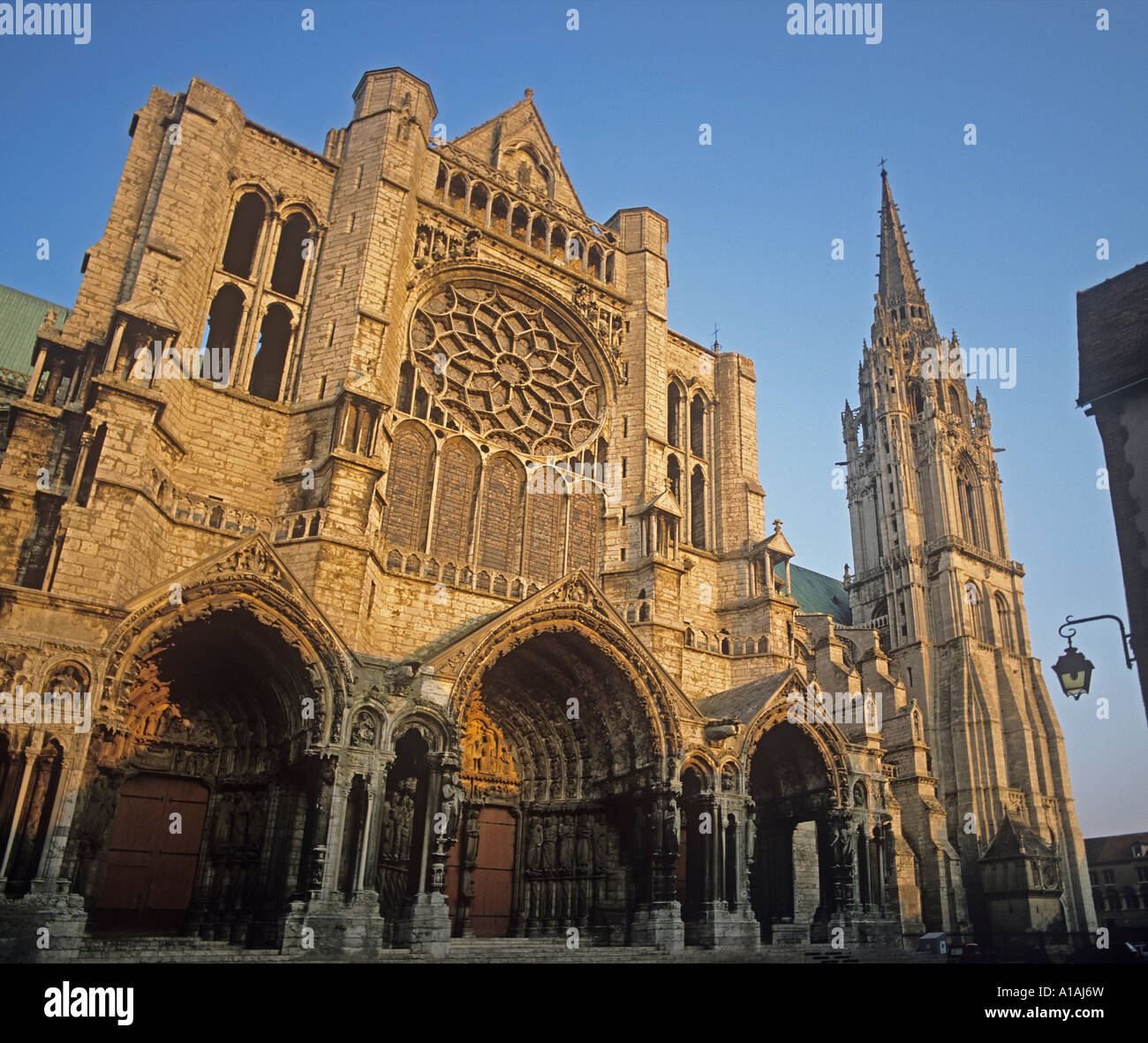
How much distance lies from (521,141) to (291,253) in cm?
897

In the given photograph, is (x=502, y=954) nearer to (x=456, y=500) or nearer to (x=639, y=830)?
(x=639, y=830)

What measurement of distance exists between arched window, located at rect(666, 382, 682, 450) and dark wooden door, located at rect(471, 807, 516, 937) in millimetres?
11027

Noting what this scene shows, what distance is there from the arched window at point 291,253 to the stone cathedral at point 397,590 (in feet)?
0.36

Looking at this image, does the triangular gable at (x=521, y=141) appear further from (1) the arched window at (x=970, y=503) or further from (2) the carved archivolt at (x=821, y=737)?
(1) the arched window at (x=970, y=503)

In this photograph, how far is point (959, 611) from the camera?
1769 inches

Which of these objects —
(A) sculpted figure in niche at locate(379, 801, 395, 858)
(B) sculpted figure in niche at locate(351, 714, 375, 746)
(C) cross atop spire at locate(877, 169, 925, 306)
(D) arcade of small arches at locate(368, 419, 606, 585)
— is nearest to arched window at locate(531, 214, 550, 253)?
(D) arcade of small arches at locate(368, 419, 606, 585)

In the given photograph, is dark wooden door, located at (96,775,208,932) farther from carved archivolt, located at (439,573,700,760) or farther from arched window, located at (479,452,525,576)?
arched window, located at (479,452,525,576)

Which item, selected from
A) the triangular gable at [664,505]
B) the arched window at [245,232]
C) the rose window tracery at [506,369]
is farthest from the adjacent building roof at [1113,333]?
the arched window at [245,232]

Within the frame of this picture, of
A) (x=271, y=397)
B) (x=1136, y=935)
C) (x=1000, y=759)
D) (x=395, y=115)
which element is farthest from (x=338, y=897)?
(x=1000, y=759)

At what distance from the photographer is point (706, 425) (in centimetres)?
2442

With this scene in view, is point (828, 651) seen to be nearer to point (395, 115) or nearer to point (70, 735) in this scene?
point (395, 115)

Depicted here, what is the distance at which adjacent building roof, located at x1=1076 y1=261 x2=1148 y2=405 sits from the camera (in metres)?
12.8

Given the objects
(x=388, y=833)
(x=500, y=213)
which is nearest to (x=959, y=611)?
(x=500, y=213)

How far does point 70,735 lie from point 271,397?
9205 millimetres
